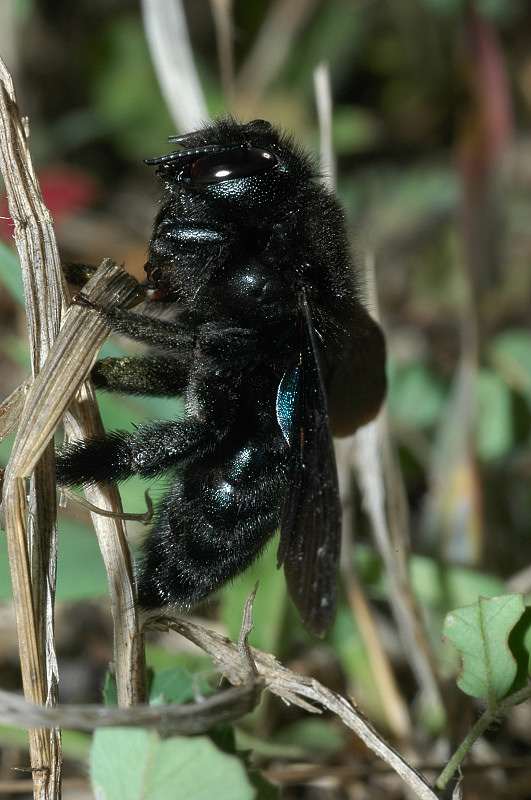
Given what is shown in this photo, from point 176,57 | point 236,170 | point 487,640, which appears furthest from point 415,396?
point 487,640

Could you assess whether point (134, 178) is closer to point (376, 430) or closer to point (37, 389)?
point (376, 430)

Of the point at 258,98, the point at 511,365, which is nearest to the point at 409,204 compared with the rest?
the point at 258,98

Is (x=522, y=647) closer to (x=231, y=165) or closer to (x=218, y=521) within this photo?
(x=218, y=521)

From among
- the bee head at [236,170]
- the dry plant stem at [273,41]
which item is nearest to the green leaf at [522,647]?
the bee head at [236,170]

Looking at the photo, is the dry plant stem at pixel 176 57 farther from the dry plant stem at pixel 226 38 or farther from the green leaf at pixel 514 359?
the green leaf at pixel 514 359

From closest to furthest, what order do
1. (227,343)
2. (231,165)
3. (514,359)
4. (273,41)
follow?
(231,165)
(227,343)
(514,359)
(273,41)

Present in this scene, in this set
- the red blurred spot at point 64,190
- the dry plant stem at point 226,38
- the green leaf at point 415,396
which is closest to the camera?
the dry plant stem at point 226,38
